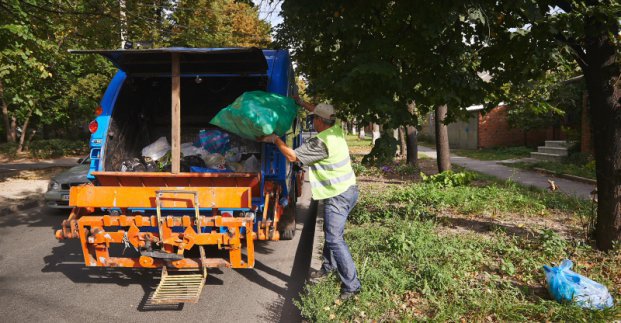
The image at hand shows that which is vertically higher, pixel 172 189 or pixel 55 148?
pixel 55 148

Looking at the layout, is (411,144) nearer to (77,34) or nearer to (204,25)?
(204,25)

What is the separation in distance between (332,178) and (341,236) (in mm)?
526

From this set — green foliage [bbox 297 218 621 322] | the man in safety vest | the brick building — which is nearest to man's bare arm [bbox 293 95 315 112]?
the man in safety vest

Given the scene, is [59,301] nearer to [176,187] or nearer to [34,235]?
[176,187]

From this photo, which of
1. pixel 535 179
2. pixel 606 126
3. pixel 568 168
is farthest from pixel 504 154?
pixel 606 126

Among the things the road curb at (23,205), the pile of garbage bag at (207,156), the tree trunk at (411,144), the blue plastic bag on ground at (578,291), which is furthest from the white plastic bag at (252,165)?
the tree trunk at (411,144)

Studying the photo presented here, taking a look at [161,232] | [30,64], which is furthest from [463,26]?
[30,64]

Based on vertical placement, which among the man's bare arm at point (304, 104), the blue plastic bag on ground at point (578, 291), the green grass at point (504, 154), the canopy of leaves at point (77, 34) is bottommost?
the blue plastic bag on ground at point (578, 291)

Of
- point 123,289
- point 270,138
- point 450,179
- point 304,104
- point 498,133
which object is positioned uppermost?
point 498,133

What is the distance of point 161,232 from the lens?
12.7 ft

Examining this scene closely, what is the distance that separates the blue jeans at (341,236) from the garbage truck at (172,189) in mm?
717

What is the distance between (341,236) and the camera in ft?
12.4

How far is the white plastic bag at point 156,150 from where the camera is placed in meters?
5.41

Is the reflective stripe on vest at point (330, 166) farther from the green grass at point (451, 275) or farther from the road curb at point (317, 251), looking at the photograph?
the road curb at point (317, 251)
